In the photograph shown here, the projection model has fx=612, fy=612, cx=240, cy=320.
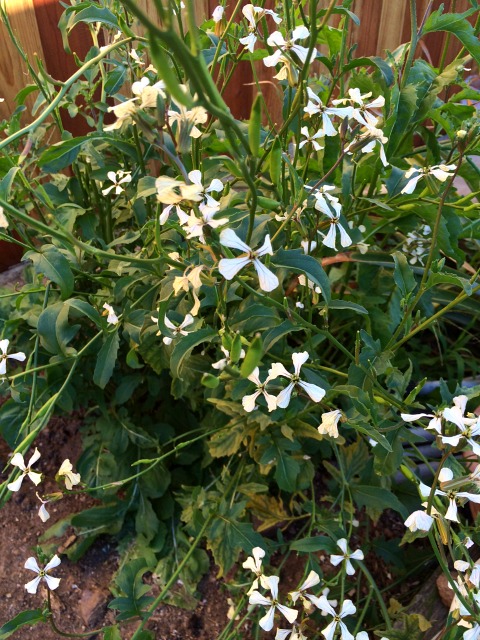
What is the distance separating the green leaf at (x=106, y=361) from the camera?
951mm

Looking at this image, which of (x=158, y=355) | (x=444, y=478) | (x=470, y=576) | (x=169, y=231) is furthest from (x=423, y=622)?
(x=169, y=231)

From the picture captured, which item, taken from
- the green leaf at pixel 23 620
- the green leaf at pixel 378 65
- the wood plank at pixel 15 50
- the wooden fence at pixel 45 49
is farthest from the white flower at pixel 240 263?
the wood plank at pixel 15 50

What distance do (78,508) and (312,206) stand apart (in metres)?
0.92

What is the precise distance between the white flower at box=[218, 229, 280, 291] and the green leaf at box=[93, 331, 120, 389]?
0.41 metres

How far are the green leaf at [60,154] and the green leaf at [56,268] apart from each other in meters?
0.15

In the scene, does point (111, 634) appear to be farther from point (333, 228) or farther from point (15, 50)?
point (15, 50)

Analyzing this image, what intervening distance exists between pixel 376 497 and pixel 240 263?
0.59 m

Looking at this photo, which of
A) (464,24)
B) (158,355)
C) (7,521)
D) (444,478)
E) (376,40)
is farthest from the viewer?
(376,40)

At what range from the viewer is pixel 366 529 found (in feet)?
4.09

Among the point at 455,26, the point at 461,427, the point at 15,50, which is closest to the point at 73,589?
the point at 461,427

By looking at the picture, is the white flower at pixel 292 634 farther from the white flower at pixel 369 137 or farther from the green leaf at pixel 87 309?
the white flower at pixel 369 137

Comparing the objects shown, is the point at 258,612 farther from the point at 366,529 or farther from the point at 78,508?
the point at 78,508

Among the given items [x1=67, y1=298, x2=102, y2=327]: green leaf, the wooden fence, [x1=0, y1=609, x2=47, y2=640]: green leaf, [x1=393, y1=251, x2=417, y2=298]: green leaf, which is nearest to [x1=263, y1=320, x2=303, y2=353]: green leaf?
[x1=393, y1=251, x2=417, y2=298]: green leaf

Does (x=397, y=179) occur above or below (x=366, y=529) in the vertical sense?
above
